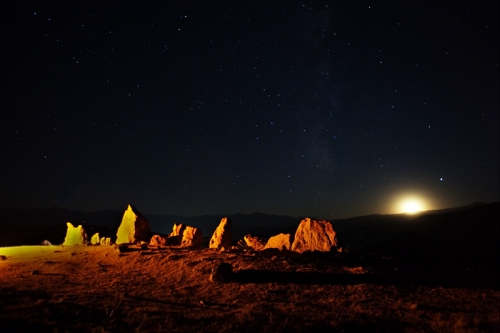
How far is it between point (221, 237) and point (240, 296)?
1288 centimetres

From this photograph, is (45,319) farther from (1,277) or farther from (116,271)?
(1,277)

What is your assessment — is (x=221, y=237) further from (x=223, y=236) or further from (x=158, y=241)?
(x=158, y=241)

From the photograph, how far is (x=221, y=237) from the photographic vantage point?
80.9 feet

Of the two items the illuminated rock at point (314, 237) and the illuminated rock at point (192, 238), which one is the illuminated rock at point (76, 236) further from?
the illuminated rock at point (314, 237)

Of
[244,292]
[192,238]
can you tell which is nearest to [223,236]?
[192,238]

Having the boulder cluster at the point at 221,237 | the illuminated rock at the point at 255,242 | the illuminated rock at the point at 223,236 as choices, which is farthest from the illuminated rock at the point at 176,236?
the illuminated rock at the point at 255,242

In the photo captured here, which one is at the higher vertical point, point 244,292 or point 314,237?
point 314,237

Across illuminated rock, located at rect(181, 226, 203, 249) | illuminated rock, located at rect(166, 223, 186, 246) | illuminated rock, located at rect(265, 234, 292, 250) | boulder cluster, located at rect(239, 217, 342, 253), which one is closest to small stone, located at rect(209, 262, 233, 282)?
boulder cluster, located at rect(239, 217, 342, 253)

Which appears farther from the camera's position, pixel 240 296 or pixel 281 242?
pixel 281 242

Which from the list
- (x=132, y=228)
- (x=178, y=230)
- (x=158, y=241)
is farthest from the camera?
(x=178, y=230)

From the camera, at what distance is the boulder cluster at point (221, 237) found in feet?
69.1

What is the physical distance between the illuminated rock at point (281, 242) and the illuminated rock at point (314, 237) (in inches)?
29.9

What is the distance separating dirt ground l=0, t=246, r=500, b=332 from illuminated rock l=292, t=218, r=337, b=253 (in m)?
1.96

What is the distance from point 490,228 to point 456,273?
43.0m
